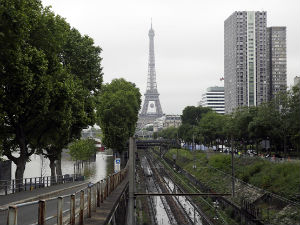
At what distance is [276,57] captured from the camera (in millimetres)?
168500

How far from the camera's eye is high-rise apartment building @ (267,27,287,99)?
16462 cm

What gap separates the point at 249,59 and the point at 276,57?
521 inches

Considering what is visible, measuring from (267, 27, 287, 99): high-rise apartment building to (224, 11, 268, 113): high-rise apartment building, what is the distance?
4.18 m

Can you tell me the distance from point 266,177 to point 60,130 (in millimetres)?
15535

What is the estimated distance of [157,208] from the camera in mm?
36812

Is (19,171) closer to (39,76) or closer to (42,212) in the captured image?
(39,76)

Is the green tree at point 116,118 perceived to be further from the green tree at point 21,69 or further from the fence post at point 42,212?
the fence post at point 42,212

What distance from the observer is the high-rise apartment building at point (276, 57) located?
164625mm

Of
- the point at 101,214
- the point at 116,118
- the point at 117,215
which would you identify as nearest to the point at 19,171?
the point at 117,215

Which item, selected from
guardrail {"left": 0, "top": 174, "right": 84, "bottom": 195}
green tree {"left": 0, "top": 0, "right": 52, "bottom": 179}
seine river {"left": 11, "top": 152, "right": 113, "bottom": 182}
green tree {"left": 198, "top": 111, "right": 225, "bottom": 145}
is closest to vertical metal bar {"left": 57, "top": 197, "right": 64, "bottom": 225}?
green tree {"left": 0, "top": 0, "right": 52, "bottom": 179}

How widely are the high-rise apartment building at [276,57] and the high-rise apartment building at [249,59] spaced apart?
418 cm

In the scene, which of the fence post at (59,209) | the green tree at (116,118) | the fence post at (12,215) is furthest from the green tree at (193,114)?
the fence post at (12,215)

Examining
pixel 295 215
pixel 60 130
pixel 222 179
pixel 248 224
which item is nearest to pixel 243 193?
pixel 248 224

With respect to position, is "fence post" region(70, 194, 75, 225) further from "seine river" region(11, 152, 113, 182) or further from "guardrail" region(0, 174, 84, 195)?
"seine river" region(11, 152, 113, 182)
